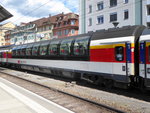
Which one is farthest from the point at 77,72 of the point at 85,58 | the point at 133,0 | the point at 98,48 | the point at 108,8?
the point at 108,8

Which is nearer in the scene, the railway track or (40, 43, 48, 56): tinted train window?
the railway track

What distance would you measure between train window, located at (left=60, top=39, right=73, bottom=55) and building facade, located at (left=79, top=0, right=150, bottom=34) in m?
14.2

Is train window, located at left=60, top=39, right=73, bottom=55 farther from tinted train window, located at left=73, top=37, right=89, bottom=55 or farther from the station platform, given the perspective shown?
the station platform

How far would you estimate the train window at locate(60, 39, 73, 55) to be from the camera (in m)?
11.8

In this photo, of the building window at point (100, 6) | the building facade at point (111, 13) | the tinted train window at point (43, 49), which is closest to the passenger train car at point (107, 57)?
the tinted train window at point (43, 49)

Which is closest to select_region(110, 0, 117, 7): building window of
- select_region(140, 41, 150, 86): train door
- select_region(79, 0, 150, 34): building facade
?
select_region(79, 0, 150, 34): building facade

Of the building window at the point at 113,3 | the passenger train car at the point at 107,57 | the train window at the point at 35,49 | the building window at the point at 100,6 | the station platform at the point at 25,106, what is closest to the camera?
the station platform at the point at 25,106

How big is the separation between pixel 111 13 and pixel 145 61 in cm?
2778

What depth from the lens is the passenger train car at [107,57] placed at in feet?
25.2

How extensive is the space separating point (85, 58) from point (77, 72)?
1.16m

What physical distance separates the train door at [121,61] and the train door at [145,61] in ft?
1.75

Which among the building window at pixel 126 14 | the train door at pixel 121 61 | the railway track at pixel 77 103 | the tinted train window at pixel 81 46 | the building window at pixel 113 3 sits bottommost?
the railway track at pixel 77 103

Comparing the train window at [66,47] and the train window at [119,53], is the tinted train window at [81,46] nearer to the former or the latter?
the train window at [66,47]

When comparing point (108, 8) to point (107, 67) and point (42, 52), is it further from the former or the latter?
point (107, 67)
